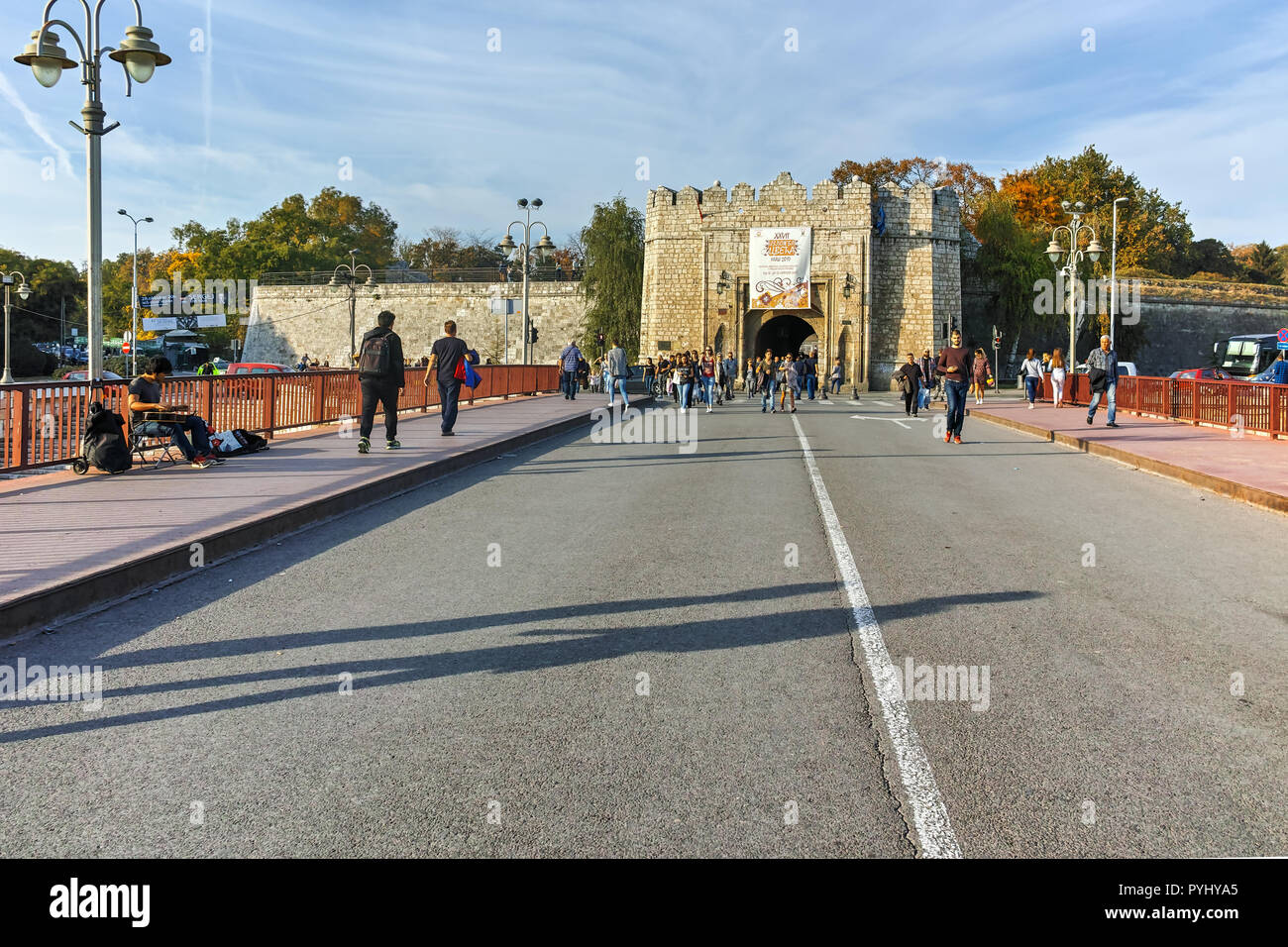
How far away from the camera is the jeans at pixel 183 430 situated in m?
12.6

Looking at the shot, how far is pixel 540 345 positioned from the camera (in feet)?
231

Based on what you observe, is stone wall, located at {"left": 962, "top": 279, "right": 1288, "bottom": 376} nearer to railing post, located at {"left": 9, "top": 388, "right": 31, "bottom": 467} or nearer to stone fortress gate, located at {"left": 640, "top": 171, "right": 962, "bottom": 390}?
stone fortress gate, located at {"left": 640, "top": 171, "right": 962, "bottom": 390}

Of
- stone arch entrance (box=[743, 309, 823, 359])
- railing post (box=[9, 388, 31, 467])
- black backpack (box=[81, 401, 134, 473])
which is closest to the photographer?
railing post (box=[9, 388, 31, 467])

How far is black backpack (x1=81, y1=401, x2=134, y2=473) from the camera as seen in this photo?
11.7 metres

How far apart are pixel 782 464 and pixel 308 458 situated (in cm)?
644

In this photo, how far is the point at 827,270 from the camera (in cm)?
5153

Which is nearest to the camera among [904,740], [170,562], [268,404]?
[904,740]

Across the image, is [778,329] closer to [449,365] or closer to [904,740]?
[449,365]

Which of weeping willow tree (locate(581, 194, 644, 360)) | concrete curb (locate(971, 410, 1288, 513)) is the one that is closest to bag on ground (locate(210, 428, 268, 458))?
concrete curb (locate(971, 410, 1288, 513))

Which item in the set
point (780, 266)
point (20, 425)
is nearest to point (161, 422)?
point (20, 425)

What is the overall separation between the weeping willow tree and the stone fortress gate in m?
4.48

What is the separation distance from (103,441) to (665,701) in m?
9.50

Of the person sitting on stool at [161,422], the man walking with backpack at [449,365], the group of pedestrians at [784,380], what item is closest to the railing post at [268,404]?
the man walking with backpack at [449,365]
